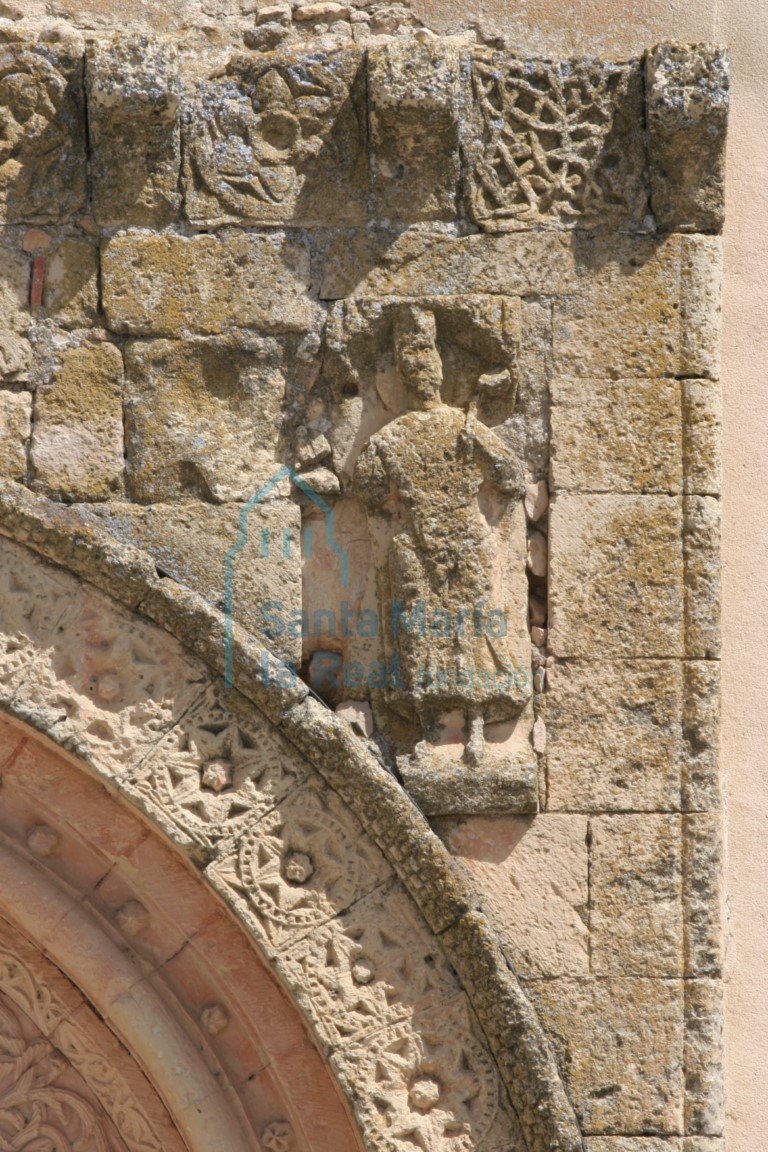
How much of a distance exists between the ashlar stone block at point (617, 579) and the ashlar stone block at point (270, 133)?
122 cm

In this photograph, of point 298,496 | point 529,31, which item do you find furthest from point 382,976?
point 529,31

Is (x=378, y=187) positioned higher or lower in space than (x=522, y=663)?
higher

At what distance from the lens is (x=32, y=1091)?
4.77 m

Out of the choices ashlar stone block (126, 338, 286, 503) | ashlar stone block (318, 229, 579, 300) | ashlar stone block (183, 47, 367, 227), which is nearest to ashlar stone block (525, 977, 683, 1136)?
ashlar stone block (126, 338, 286, 503)

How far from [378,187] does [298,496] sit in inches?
36.7

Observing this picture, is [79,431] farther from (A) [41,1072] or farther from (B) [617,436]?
(A) [41,1072]

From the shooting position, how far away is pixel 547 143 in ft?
15.4

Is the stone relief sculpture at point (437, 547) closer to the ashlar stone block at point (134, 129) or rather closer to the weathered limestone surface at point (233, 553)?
the weathered limestone surface at point (233, 553)

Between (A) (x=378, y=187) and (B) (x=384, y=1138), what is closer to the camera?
(B) (x=384, y=1138)

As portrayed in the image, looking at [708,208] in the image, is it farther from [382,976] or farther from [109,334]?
[382,976]

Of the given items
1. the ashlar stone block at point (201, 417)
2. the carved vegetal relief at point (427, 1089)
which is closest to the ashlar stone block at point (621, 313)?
the ashlar stone block at point (201, 417)

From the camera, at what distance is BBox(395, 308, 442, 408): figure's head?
4633 mm

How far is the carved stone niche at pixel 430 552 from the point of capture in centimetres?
454

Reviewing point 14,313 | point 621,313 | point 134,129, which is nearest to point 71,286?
point 14,313
